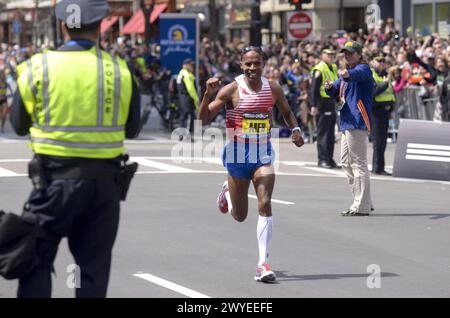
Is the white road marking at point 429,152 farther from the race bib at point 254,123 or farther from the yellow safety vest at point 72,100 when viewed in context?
the yellow safety vest at point 72,100

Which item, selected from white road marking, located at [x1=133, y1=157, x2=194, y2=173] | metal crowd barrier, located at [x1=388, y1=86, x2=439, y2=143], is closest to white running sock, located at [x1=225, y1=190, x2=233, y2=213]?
white road marking, located at [x1=133, y1=157, x2=194, y2=173]

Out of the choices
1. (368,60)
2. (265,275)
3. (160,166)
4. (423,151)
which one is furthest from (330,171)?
(265,275)

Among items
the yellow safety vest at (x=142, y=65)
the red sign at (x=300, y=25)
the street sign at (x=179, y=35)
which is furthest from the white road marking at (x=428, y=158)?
the yellow safety vest at (x=142, y=65)

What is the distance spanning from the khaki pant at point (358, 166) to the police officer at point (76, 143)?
7.80 meters

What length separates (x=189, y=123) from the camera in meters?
27.6

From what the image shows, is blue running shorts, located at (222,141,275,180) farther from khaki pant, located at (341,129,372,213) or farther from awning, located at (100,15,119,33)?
awning, located at (100,15,119,33)

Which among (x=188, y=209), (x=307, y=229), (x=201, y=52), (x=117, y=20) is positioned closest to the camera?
(x=307, y=229)

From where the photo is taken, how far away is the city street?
31.0 ft

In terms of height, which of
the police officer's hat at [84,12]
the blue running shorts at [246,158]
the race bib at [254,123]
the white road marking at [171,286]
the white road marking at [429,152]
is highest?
the police officer's hat at [84,12]

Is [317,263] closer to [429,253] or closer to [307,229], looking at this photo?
[429,253]

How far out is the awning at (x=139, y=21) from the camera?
61.3m

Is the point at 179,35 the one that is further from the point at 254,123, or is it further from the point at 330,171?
the point at 254,123

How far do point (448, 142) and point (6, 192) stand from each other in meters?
6.49

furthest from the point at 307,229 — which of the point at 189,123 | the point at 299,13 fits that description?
the point at 299,13
